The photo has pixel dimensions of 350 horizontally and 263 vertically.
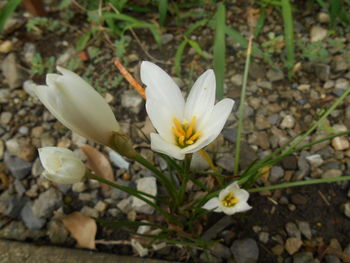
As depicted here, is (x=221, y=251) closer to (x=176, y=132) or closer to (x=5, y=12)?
(x=176, y=132)

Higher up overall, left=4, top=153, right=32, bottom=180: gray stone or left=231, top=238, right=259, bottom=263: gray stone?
left=4, top=153, right=32, bottom=180: gray stone

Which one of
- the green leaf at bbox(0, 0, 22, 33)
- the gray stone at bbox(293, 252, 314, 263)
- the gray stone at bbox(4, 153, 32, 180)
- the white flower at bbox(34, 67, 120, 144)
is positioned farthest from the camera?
the green leaf at bbox(0, 0, 22, 33)

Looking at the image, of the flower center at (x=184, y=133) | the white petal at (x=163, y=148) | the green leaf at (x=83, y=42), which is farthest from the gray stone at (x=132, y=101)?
the white petal at (x=163, y=148)

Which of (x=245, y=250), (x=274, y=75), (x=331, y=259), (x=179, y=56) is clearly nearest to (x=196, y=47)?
(x=179, y=56)

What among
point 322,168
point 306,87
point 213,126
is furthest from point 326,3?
point 213,126

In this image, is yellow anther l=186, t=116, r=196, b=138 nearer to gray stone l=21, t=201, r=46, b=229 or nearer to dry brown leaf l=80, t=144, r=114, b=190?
dry brown leaf l=80, t=144, r=114, b=190

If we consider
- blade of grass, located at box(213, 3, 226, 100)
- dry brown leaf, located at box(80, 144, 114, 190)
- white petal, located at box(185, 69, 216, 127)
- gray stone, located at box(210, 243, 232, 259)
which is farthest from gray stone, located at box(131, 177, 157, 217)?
white petal, located at box(185, 69, 216, 127)
